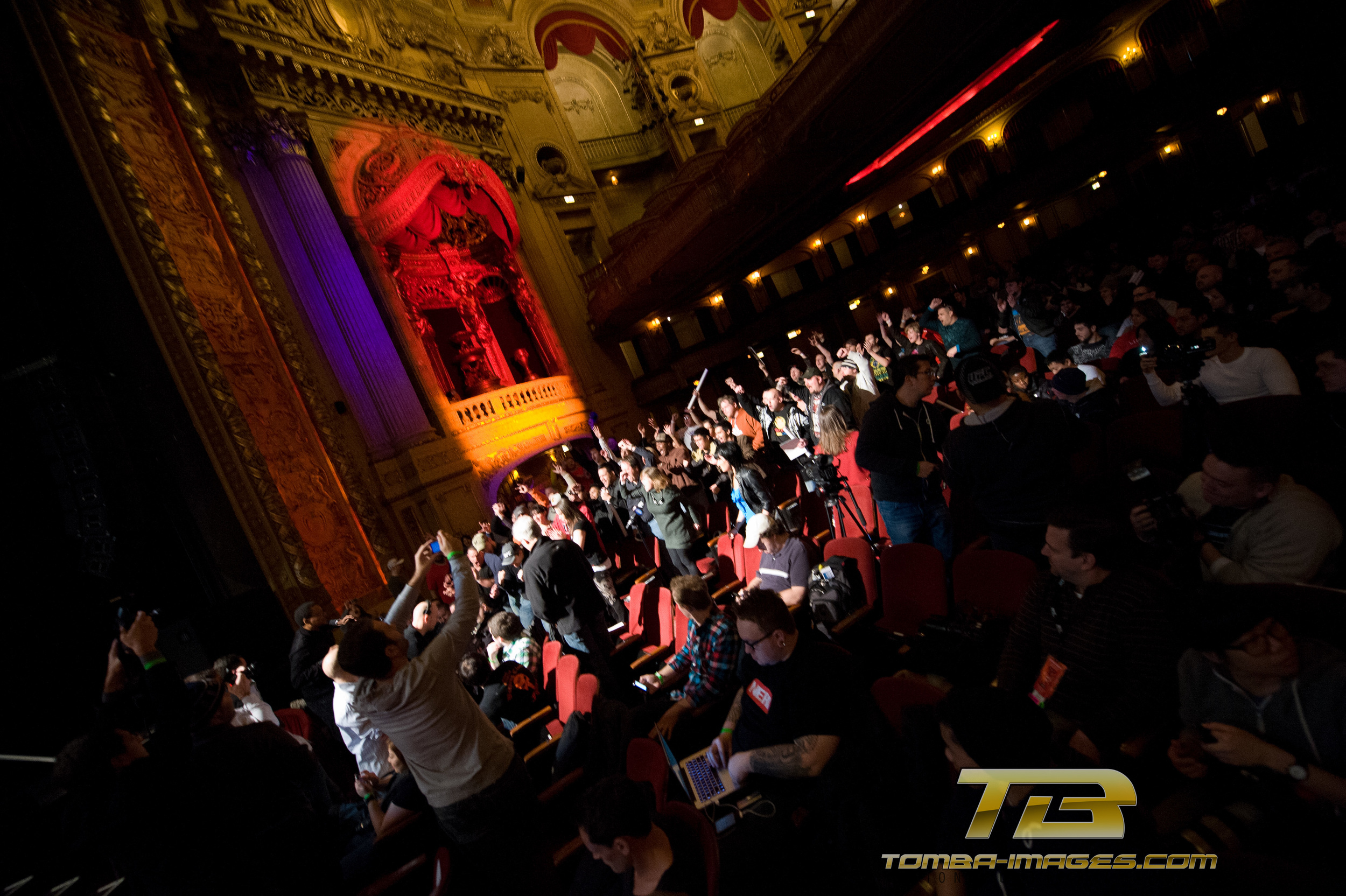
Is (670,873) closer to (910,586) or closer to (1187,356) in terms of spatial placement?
(910,586)

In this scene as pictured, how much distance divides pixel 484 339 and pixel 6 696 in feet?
32.1

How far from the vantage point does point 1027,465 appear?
248 cm

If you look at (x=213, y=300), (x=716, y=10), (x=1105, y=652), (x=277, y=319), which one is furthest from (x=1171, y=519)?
(x=716, y=10)

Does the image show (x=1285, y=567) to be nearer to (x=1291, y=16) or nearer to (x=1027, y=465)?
(x=1027, y=465)

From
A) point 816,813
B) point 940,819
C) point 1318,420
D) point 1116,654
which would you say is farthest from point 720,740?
point 1318,420

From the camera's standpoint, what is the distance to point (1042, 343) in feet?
20.8

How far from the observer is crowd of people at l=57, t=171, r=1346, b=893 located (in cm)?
143

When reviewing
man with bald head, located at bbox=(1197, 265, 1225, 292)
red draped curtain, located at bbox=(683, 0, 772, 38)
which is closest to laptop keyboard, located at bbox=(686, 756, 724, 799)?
man with bald head, located at bbox=(1197, 265, 1225, 292)

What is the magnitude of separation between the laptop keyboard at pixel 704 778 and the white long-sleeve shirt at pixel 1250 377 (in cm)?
317

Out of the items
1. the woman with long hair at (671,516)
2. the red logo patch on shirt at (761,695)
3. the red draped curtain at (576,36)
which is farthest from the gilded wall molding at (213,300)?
the red draped curtain at (576,36)

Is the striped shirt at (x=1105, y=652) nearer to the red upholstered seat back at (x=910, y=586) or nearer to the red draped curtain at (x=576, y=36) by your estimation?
the red upholstered seat back at (x=910, y=586)

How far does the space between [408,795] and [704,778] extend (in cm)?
149

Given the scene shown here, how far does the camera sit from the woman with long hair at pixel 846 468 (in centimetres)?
430

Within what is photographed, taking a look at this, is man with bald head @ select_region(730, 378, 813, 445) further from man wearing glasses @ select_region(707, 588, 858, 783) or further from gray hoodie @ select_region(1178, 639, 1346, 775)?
gray hoodie @ select_region(1178, 639, 1346, 775)
